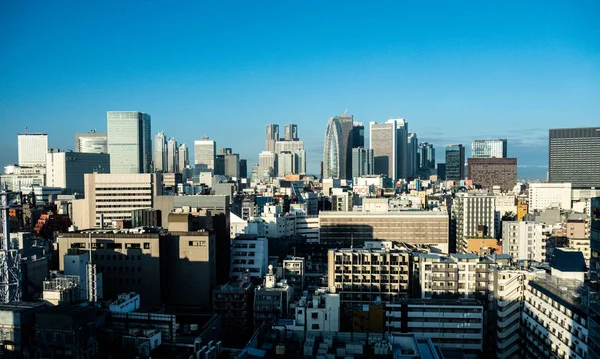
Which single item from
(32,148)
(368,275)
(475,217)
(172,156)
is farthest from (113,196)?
(172,156)

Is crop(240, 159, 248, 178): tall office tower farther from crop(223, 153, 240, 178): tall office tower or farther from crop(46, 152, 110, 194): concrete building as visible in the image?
crop(46, 152, 110, 194): concrete building

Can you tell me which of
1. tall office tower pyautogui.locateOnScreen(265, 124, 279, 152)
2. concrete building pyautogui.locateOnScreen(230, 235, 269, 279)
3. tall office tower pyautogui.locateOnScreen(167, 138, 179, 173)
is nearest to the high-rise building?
tall office tower pyautogui.locateOnScreen(167, 138, 179, 173)

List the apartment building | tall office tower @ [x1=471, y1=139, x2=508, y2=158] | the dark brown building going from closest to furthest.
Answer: the apartment building → the dark brown building → tall office tower @ [x1=471, y1=139, x2=508, y2=158]

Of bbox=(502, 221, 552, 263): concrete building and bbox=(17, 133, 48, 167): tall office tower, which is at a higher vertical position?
bbox=(17, 133, 48, 167): tall office tower

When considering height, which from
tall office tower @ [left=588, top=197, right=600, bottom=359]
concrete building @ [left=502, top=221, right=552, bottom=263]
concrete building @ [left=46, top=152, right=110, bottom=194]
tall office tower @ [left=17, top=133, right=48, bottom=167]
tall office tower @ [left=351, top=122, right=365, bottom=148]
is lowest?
concrete building @ [left=502, top=221, right=552, bottom=263]

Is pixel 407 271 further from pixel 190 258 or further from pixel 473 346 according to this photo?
pixel 190 258

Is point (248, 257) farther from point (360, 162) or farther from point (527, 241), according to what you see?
point (360, 162)

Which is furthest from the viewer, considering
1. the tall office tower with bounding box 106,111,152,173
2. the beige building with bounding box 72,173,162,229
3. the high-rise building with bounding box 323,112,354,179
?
the high-rise building with bounding box 323,112,354,179

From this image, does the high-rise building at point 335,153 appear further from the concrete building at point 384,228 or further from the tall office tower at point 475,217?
the concrete building at point 384,228
